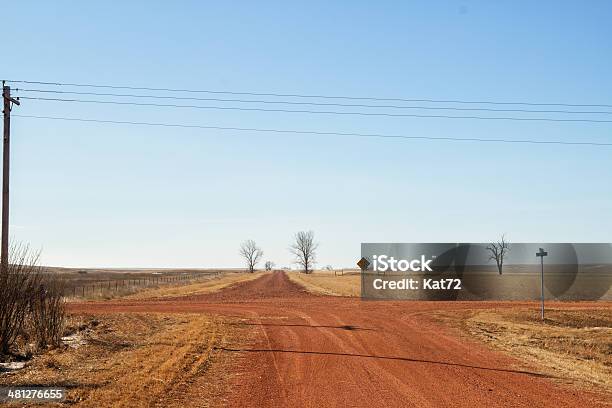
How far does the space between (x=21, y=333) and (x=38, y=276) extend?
2.09m

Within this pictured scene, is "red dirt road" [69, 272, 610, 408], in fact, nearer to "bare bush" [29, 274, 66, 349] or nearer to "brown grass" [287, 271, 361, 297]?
"bare bush" [29, 274, 66, 349]

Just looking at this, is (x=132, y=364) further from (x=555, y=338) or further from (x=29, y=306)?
(x=555, y=338)

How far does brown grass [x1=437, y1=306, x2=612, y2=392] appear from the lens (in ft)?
51.5

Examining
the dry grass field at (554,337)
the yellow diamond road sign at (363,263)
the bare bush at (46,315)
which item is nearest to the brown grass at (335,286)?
the yellow diamond road sign at (363,263)

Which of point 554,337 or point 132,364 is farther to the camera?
point 554,337

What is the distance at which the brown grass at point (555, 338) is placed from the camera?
15.7 m

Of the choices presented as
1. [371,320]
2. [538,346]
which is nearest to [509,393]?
[538,346]

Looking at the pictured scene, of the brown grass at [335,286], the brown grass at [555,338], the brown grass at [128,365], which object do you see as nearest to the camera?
the brown grass at [128,365]

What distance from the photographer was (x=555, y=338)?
77.0ft

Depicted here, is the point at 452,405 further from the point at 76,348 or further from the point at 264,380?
the point at 76,348

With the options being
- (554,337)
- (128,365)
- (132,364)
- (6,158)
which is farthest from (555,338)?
(6,158)

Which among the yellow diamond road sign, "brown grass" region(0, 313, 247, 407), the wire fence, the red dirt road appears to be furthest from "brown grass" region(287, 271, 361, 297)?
"brown grass" region(0, 313, 247, 407)

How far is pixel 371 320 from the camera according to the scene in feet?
93.7

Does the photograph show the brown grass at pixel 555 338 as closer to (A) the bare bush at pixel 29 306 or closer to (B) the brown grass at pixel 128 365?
(B) the brown grass at pixel 128 365
